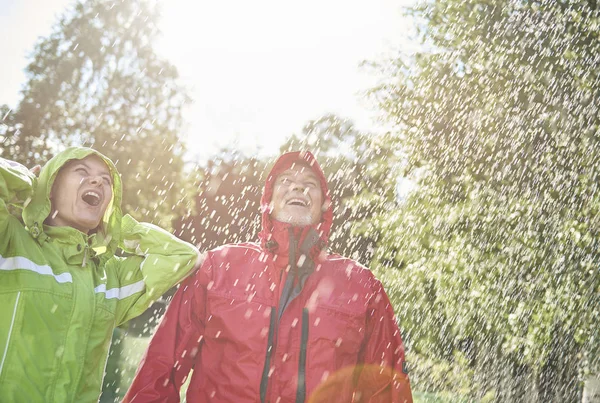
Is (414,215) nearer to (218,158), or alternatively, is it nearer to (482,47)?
(482,47)

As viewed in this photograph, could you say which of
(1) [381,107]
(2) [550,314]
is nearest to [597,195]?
(2) [550,314]

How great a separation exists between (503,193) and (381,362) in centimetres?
627

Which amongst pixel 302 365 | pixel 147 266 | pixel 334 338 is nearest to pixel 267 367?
pixel 302 365

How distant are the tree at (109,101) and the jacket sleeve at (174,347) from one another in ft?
58.5

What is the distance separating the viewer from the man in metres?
2.86

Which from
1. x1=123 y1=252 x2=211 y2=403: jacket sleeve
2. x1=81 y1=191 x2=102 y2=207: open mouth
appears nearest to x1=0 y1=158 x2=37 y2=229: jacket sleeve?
x1=81 y1=191 x2=102 y2=207: open mouth

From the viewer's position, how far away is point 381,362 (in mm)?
3107

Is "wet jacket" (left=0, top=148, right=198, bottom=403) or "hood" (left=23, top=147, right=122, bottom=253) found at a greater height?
"hood" (left=23, top=147, right=122, bottom=253)

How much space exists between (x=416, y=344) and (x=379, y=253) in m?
1.99

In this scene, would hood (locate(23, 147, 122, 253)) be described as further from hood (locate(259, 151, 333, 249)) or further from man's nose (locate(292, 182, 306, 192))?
man's nose (locate(292, 182, 306, 192))

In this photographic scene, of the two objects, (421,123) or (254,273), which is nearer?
(254,273)

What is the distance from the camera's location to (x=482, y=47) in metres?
9.53

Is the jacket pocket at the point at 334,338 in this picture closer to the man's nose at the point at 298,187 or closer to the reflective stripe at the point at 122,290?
the man's nose at the point at 298,187

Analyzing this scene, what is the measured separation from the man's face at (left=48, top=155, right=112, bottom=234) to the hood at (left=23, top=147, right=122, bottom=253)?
0.18ft
